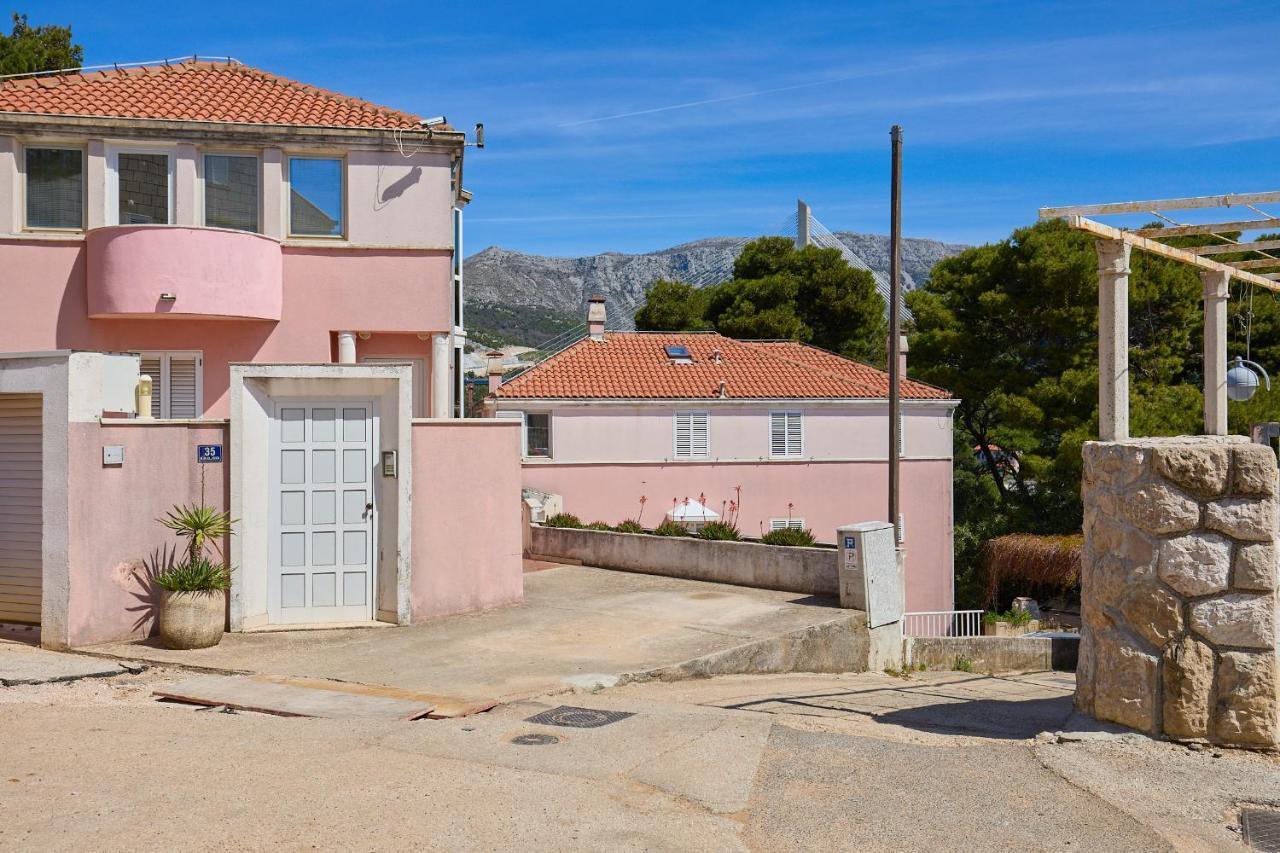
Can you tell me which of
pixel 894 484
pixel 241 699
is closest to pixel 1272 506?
pixel 241 699

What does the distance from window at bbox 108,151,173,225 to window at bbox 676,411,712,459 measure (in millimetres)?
20182

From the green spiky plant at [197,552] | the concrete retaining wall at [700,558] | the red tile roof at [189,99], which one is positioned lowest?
the concrete retaining wall at [700,558]

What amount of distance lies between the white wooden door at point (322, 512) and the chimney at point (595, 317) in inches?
961

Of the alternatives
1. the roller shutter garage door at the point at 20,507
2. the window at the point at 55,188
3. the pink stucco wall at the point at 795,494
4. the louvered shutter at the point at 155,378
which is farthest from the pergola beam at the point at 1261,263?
the pink stucco wall at the point at 795,494

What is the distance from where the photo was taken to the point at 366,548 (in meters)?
13.6

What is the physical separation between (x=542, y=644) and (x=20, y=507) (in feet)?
19.2

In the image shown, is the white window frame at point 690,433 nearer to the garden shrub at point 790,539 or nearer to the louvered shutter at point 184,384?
the garden shrub at point 790,539

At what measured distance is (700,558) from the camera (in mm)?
18531

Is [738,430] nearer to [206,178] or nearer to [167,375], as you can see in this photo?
[167,375]

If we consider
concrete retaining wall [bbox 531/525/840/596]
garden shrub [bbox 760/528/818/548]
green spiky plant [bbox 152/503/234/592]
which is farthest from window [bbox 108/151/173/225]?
garden shrub [bbox 760/528/818/548]

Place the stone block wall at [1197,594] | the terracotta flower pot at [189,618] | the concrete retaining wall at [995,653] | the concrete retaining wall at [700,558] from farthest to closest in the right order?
the concrete retaining wall at [700,558]
the concrete retaining wall at [995,653]
the terracotta flower pot at [189,618]
the stone block wall at [1197,594]

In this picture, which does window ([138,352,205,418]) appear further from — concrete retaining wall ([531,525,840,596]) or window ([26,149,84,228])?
concrete retaining wall ([531,525,840,596])

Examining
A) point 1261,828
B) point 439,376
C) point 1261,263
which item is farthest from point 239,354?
point 1261,828

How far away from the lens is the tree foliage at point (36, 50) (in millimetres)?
30891
